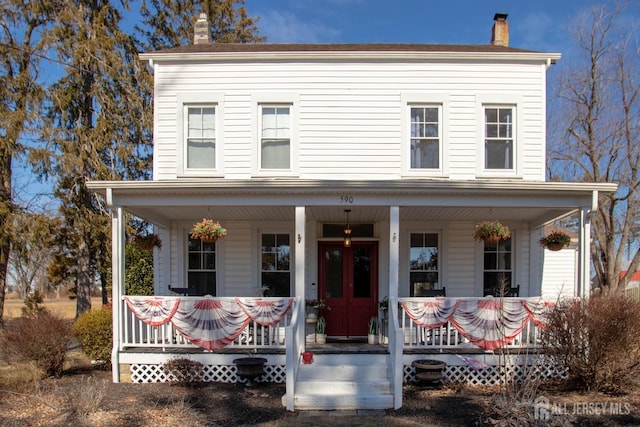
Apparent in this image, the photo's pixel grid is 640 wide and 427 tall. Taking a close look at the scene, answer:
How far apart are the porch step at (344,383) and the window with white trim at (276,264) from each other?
2809mm

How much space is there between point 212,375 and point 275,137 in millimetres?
4973

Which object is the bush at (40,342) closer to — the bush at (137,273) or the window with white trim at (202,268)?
the window with white trim at (202,268)

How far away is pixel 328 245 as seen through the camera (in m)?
11.2

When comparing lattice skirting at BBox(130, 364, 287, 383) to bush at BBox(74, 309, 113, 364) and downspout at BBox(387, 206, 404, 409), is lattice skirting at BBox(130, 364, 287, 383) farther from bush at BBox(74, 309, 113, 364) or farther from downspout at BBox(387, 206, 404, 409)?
downspout at BBox(387, 206, 404, 409)

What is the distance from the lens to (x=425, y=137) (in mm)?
10688

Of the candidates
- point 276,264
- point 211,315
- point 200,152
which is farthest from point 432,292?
point 200,152

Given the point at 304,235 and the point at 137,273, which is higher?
the point at 304,235

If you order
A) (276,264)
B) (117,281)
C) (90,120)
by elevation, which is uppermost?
(90,120)

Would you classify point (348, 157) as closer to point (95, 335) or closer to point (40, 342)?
point (95, 335)

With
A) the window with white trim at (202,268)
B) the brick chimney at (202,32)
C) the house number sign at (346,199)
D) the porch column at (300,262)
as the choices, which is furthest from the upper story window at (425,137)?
the brick chimney at (202,32)

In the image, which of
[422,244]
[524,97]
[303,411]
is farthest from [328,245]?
[524,97]

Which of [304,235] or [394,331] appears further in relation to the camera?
[304,235]

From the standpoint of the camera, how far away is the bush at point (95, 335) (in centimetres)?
947

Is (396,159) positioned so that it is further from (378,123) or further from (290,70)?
(290,70)
